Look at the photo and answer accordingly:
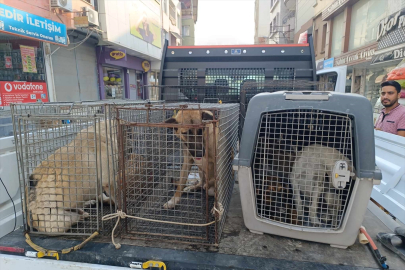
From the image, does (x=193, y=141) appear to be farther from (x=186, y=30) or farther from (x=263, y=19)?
(x=263, y=19)

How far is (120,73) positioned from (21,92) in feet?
26.7

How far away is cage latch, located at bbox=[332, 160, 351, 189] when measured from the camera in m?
1.66

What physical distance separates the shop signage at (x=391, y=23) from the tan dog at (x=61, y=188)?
12436 millimetres

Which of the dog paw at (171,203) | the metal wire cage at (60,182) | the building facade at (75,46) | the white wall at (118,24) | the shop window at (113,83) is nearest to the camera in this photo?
the metal wire cage at (60,182)

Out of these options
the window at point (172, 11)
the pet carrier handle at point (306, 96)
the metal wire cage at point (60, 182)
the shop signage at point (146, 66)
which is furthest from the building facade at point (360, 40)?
the window at point (172, 11)

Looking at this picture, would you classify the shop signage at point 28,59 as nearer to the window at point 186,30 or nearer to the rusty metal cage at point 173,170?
the rusty metal cage at point 173,170

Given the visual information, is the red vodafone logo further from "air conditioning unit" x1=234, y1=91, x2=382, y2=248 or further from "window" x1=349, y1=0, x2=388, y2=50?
"window" x1=349, y1=0, x2=388, y2=50

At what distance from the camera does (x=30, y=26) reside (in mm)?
7492

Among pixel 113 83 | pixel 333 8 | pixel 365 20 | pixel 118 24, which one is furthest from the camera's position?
pixel 333 8

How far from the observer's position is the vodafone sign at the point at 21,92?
7381mm

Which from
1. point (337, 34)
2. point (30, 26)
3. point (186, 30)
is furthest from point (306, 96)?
point (186, 30)

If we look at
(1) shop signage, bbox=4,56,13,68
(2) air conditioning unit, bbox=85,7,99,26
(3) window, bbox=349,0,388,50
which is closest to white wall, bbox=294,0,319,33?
(3) window, bbox=349,0,388,50

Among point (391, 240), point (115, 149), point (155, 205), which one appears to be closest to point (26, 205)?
point (115, 149)

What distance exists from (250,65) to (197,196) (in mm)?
2506
